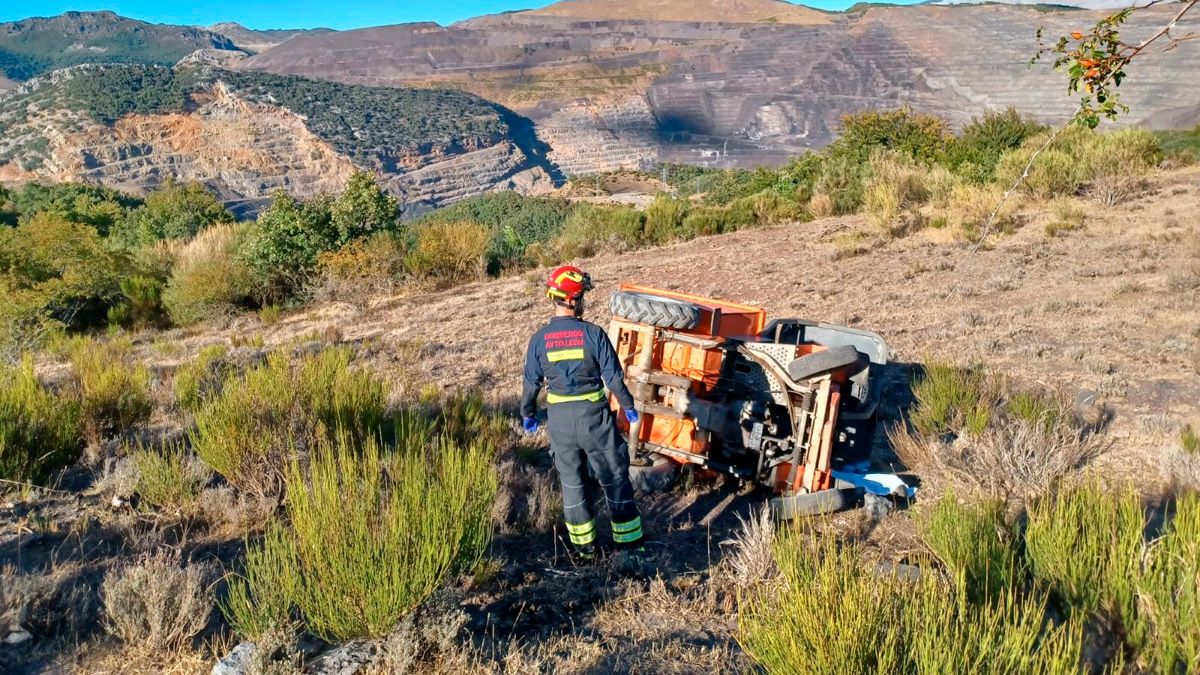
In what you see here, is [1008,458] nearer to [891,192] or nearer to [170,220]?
[891,192]

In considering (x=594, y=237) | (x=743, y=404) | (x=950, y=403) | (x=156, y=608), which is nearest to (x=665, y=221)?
(x=594, y=237)

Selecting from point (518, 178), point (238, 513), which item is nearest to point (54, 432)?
point (238, 513)

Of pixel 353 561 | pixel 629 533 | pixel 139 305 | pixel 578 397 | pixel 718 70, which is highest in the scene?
pixel 718 70

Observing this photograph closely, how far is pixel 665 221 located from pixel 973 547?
669 inches

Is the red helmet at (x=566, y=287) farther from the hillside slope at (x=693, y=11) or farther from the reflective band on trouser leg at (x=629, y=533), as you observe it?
the hillside slope at (x=693, y=11)

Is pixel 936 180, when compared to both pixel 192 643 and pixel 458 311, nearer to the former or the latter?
pixel 458 311

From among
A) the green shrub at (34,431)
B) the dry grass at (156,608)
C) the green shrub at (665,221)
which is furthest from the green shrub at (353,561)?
the green shrub at (665,221)

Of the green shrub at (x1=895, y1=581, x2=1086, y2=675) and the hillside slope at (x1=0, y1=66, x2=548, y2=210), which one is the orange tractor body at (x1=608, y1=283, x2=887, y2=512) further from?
the hillside slope at (x1=0, y1=66, x2=548, y2=210)

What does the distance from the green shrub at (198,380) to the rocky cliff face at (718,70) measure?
47.4 metres

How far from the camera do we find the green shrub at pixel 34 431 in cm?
474

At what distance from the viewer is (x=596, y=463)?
436cm

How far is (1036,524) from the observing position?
322 centimetres

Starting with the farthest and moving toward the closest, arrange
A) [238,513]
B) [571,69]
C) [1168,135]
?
1. [571,69]
2. [1168,135]
3. [238,513]

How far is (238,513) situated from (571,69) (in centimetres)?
12705
